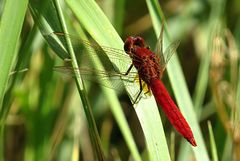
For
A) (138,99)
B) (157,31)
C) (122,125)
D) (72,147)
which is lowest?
(72,147)

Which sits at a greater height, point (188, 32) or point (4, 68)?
point (4, 68)

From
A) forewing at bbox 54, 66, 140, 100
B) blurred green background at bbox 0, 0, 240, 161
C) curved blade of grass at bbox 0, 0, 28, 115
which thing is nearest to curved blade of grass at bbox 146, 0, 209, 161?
blurred green background at bbox 0, 0, 240, 161

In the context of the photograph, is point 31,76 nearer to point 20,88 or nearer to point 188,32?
point 20,88

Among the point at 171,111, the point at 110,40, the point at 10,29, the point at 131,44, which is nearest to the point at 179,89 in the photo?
the point at 171,111

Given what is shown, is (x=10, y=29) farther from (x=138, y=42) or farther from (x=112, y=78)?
(x=138, y=42)

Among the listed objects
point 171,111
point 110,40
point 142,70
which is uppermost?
point 110,40

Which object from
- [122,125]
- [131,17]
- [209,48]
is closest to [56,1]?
[122,125]

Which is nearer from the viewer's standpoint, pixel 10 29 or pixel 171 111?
pixel 10 29
